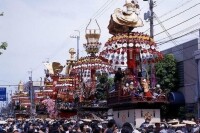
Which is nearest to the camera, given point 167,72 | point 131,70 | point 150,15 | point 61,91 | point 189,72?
point 131,70

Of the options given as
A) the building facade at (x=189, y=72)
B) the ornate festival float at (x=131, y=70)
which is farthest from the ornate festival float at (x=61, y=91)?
the ornate festival float at (x=131, y=70)

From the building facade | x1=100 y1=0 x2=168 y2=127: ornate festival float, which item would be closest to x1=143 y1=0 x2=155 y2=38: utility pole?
the building facade

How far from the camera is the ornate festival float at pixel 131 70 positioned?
827 inches

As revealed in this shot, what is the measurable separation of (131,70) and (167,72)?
44.4ft

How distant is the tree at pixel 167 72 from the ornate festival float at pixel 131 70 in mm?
12155

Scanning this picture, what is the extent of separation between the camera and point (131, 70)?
23.2 meters

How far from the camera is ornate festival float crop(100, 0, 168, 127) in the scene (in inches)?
827

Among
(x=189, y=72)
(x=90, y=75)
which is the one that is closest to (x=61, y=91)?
(x=90, y=75)

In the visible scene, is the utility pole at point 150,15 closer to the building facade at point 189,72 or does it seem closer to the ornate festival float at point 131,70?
the building facade at point 189,72

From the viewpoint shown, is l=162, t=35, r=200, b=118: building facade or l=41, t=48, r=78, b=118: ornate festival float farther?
l=41, t=48, r=78, b=118: ornate festival float

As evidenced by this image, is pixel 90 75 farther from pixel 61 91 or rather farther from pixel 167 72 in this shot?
pixel 61 91

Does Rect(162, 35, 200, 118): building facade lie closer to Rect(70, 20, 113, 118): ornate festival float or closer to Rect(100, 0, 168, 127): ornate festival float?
Rect(70, 20, 113, 118): ornate festival float

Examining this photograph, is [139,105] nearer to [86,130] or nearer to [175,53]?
[86,130]

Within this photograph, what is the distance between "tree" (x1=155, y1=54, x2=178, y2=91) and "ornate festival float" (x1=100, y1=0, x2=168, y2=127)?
12155 mm
